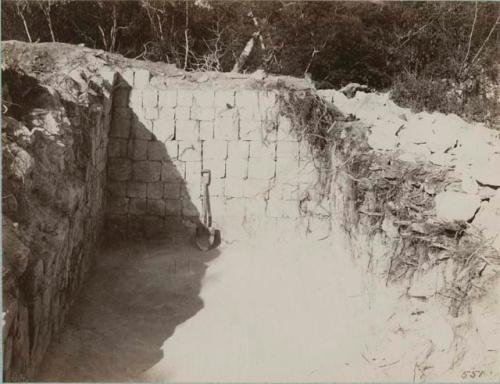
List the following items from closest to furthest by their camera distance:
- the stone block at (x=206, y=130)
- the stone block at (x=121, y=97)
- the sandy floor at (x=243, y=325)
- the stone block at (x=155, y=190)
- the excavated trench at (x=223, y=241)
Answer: the excavated trench at (x=223, y=241)
the sandy floor at (x=243, y=325)
the stone block at (x=121, y=97)
the stone block at (x=206, y=130)
the stone block at (x=155, y=190)

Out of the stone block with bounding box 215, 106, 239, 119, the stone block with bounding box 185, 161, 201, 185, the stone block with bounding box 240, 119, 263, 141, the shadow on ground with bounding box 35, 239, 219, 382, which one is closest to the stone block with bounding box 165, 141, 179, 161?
the stone block with bounding box 185, 161, 201, 185

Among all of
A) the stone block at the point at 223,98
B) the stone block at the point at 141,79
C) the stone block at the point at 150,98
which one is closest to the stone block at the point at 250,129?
the stone block at the point at 223,98

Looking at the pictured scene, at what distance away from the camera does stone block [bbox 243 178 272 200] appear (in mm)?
8023

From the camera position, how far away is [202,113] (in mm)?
7918

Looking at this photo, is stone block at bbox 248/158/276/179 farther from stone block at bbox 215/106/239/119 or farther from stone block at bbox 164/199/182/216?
stone block at bbox 164/199/182/216

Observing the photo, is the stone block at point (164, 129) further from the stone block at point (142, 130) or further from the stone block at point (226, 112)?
the stone block at point (226, 112)

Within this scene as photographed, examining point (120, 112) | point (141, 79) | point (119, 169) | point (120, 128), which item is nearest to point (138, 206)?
point (119, 169)

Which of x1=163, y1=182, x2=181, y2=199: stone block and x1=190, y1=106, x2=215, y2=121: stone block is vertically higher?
x1=190, y1=106, x2=215, y2=121: stone block

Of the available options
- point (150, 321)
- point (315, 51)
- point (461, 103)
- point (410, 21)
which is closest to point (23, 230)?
point (150, 321)

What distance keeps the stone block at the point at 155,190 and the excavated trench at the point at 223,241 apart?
4 centimetres

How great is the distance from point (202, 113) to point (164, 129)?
2.16ft

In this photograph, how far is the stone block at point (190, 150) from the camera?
795 cm

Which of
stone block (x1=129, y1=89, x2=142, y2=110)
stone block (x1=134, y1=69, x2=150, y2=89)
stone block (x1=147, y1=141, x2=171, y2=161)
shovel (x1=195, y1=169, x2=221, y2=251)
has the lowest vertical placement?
shovel (x1=195, y1=169, x2=221, y2=251)

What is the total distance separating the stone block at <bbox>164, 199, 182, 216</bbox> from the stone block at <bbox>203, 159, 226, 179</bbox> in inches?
28.5
